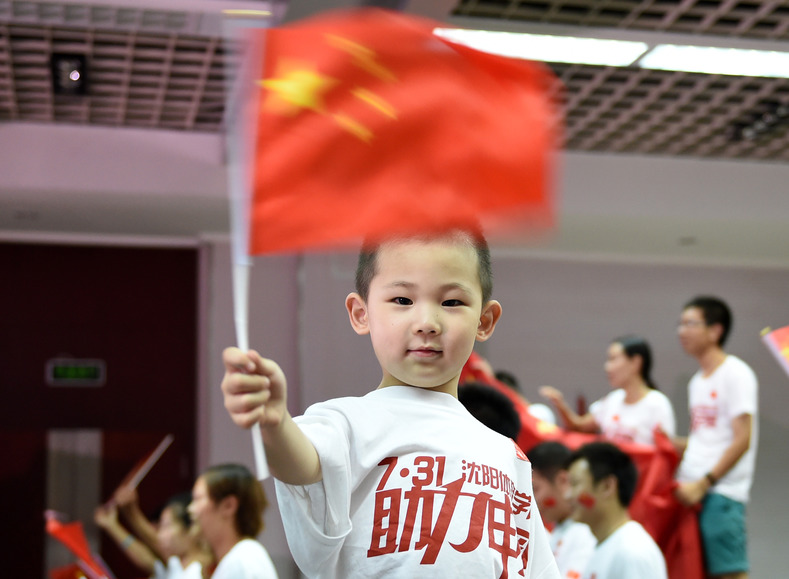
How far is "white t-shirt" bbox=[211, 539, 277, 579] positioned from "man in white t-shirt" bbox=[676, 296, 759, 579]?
1.77 meters

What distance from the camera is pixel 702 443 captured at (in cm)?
409

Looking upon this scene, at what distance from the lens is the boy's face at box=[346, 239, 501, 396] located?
1.25m

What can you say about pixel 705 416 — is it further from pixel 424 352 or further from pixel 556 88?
pixel 424 352

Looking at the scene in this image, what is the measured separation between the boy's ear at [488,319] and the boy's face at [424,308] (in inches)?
4.1

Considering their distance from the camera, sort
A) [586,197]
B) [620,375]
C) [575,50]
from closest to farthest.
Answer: [620,375] < [575,50] < [586,197]

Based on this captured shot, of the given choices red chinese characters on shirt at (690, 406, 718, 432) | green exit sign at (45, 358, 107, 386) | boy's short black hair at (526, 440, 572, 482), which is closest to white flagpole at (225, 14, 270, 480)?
boy's short black hair at (526, 440, 572, 482)

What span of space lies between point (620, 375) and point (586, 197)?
2.24 m

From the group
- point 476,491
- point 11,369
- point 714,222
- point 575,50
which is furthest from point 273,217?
point 11,369

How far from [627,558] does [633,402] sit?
5.14 ft

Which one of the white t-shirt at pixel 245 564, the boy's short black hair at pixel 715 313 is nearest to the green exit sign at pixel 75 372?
the white t-shirt at pixel 245 564

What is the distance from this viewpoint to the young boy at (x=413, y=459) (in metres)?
1.18

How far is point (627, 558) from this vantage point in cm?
290

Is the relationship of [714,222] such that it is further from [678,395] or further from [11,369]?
[11,369]

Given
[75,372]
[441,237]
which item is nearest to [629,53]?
[441,237]
